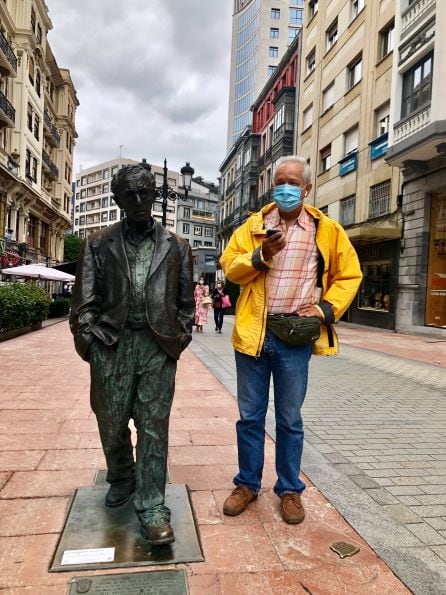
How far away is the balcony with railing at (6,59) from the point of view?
2594 cm

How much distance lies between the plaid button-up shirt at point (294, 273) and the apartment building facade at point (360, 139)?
49.8ft

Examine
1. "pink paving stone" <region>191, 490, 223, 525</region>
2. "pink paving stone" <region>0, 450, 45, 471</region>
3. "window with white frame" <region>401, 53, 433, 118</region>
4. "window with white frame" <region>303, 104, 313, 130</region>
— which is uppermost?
"window with white frame" <region>303, 104, 313, 130</region>

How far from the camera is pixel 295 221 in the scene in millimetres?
2891

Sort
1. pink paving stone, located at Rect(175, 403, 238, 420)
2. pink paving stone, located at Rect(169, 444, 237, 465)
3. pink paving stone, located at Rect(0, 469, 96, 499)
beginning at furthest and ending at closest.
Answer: pink paving stone, located at Rect(175, 403, 238, 420) → pink paving stone, located at Rect(169, 444, 237, 465) → pink paving stone, located at Rect(0, 469, 96, 499)

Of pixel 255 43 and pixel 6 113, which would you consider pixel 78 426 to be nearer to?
pixel 6 113

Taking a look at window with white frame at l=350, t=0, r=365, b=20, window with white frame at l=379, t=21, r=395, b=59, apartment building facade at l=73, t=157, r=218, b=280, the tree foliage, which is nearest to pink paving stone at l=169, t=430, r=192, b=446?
the tree foliage

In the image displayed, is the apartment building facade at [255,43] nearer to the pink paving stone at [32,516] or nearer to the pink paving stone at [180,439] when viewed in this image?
the pink paving stone at [180,439]

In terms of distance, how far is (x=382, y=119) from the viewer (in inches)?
767

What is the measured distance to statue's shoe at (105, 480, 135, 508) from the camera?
2770 millimetres

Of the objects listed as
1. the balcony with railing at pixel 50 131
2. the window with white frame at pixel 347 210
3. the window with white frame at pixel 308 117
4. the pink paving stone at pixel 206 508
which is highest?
the balcony with railing at pixel 50 131

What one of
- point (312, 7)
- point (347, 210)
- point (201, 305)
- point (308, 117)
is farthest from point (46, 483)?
point (312, 7)

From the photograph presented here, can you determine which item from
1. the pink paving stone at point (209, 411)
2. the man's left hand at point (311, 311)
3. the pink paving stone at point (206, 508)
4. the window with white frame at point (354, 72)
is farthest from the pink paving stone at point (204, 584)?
the window with white frame at point (354, 72)


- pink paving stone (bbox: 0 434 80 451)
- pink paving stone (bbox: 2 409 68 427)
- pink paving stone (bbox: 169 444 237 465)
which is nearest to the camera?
pink paving stone (bbox: 169 444 237 465)

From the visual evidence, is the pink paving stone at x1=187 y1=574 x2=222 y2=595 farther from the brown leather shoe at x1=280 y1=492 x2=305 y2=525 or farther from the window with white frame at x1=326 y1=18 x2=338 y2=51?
the window with white frame at x1=326 y1=18 x2=338 y2=51
